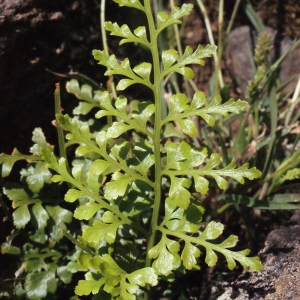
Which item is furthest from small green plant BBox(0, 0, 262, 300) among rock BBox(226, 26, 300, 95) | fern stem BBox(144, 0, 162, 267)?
rock BBox(226, 26, 300, 95)

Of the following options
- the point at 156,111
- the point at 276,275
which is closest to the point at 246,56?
the point at 156,111

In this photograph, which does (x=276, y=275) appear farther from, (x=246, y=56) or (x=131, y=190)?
(x=246, y=56)

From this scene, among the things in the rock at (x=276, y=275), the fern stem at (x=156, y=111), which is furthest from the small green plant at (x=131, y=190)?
the rock at (x=276, y=275)

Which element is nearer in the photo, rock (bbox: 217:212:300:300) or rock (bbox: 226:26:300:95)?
rock (bbox: 217:212:300:300)

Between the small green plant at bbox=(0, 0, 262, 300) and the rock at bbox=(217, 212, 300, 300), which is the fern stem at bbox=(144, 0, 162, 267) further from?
the rock at bbox=(217, 212, 300, 300)

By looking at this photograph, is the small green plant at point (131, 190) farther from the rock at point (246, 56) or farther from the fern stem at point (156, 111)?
the rock at point (246, 56)

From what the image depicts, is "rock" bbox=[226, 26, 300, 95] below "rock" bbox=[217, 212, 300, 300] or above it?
above

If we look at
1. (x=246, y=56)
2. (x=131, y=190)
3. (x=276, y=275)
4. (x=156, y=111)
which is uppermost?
(x=156, y=111)

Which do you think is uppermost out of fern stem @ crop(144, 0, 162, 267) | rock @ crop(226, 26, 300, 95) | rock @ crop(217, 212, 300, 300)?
fern stem @ crop(144, 0, 162, 267)

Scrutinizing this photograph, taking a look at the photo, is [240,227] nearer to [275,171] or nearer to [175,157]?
[275,171]
